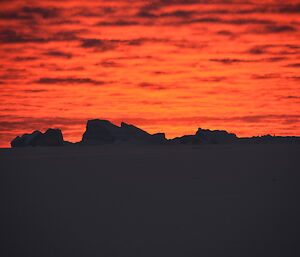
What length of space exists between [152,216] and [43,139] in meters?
90.8

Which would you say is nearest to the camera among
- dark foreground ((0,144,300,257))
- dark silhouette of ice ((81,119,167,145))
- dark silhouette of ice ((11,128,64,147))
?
dark foreground ((0,144,300,257))

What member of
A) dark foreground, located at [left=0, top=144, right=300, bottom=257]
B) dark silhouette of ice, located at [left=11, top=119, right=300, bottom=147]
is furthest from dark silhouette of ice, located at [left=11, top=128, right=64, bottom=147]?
dark foreground, located at [left=0, top=144, right=300, bottom=257]

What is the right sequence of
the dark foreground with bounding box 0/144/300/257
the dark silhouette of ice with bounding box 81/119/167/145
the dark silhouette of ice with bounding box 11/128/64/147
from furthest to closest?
the dark silhouette of ice with bounding box 81/119/167/145 → the dark silhouette of ice with bounding box 11/128/64/147 → the dark foreground with bounding box 0/144/300/257

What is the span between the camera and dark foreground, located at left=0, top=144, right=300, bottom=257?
9.70 metres

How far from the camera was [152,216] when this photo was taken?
38.9 feet

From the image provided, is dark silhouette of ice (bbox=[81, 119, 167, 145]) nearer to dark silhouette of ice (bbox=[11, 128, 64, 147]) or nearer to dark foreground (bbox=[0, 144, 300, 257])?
dark silhouette of ice (bbox=[11, 128, 64, 147])

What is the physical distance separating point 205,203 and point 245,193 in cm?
206

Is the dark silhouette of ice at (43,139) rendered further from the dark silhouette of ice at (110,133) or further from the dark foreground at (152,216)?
the dark foreground at (152,216)

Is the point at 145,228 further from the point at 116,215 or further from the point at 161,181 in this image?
the point at 161,181

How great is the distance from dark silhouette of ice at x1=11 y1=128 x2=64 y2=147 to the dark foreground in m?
81.5

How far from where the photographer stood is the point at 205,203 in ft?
42.9

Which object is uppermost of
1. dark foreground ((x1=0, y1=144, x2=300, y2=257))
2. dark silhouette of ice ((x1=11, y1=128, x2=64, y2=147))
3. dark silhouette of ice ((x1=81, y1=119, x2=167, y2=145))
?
dark silhouette of ice ((x1=81, y1=119, x2=167, y2=145))

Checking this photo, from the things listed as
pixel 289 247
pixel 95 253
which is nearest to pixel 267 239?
pixel 289 247

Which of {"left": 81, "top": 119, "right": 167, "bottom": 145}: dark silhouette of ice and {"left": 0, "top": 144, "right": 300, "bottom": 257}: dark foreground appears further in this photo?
{"left": 81, "top": 119, "right": 167, "bottom": 145}: dark silhouette of ice
